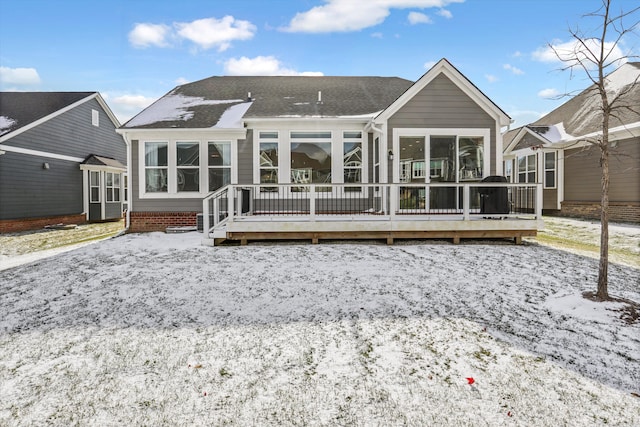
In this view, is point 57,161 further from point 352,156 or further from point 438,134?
point 438,134

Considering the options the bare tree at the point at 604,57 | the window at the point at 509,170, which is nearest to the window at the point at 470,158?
the bare tree at the point at 604,57

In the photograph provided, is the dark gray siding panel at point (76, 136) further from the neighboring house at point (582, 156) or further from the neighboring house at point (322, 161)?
the neighboring house at point (582, 156)

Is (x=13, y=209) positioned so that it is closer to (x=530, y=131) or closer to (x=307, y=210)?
(x=307, y=210)

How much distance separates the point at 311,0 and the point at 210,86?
528cm

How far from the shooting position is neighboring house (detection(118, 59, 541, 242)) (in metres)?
8.20

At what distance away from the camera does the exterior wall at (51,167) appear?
42.8 ft

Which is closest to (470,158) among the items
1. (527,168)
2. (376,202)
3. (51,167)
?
(376,202)

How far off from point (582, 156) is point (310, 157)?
11.5 metres

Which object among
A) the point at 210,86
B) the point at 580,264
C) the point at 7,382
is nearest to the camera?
the point at 7,382

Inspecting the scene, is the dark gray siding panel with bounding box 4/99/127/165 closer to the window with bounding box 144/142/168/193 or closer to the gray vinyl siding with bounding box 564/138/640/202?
the window with bounding box 144/142/168/193

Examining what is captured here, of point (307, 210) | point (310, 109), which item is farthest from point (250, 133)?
point (307, 210)

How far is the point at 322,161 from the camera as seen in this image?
1098 cm

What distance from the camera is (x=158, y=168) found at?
11.1 metres

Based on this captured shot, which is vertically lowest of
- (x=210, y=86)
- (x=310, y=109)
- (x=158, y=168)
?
(x=158, y=168)
